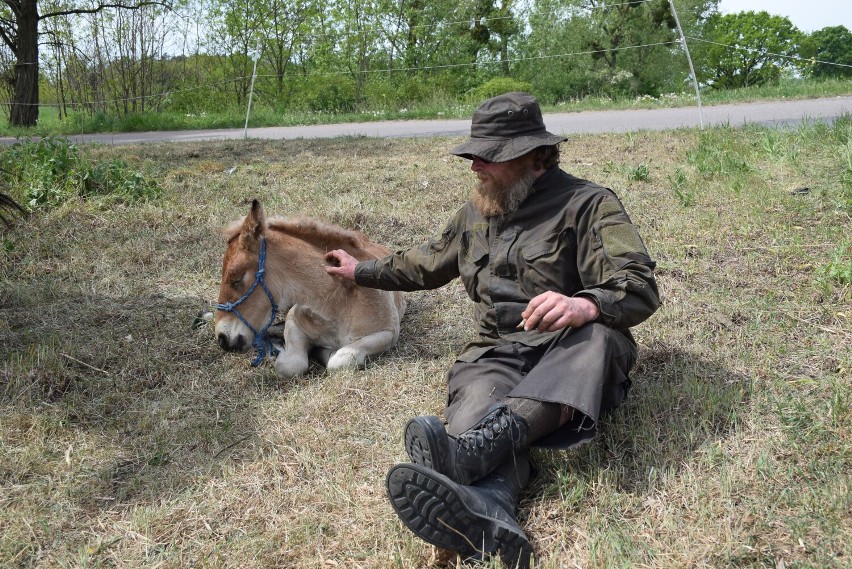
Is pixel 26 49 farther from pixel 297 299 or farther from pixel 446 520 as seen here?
pixel 446 520

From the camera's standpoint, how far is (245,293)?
503 centimetres

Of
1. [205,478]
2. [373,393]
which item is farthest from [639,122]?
[205,478]

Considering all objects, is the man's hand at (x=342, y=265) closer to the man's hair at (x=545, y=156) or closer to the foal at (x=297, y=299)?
the foal at (x=297, y=299)

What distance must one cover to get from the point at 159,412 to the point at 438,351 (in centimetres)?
189

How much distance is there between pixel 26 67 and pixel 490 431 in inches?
818

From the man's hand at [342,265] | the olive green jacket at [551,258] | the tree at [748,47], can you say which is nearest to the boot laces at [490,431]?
the olive green jacket at [551,258]

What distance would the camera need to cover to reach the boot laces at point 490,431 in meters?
3.09

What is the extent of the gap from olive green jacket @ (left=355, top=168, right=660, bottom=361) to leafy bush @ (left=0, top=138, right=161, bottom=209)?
5992mm

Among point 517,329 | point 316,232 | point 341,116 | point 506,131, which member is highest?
point 341,116

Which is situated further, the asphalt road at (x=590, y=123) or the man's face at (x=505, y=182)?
the asphalt road at (x=590, y=123)

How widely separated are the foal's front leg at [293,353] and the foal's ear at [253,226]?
57cm

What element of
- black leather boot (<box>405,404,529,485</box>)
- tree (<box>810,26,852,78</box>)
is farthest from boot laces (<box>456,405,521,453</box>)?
tree (<box>810,26,852,78</box>)

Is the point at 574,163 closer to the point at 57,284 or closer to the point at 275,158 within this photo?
the point at 275,158

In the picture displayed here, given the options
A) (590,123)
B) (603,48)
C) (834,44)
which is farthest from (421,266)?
(834,44)
